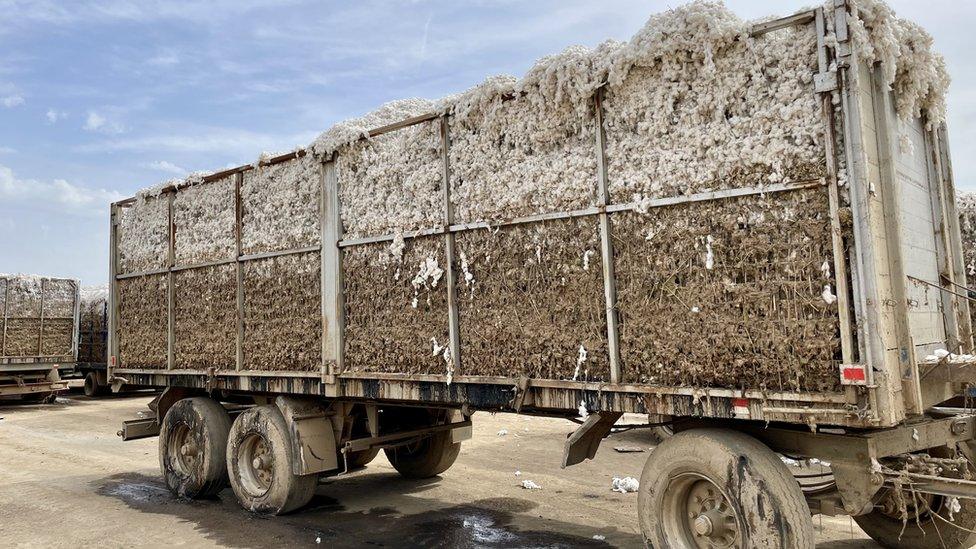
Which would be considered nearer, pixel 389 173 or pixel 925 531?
pixel 925 531

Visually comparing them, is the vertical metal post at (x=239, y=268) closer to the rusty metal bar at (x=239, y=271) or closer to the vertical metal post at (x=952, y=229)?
the rusty metal bar at (x=239, y=271)

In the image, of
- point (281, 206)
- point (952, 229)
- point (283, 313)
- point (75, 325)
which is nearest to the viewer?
point (952, 229)

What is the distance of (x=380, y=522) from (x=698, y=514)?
3.39 metres

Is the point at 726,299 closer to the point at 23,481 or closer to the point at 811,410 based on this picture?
the point at 811,410

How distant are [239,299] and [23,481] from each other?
4122 millimetres

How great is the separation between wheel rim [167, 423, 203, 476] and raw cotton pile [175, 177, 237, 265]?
1990 mm

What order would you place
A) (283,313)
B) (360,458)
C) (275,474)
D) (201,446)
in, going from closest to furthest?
1. (275,474)
2. (283,313)
3. (201,446)
4. (360,458)

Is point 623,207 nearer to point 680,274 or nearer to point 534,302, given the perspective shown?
point 680,274

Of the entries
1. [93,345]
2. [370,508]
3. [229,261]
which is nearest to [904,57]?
[370,508]

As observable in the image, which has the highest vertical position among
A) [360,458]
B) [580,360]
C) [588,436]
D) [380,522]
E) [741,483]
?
[580,360]

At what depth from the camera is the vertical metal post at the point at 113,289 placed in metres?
9.30

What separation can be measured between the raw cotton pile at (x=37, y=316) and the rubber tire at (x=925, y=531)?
19.5m

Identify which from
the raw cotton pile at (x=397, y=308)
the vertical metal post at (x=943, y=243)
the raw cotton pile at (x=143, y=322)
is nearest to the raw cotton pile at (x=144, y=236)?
the raw cotton pile at (x=143, y=322)

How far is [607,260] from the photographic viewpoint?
15.2 feet
